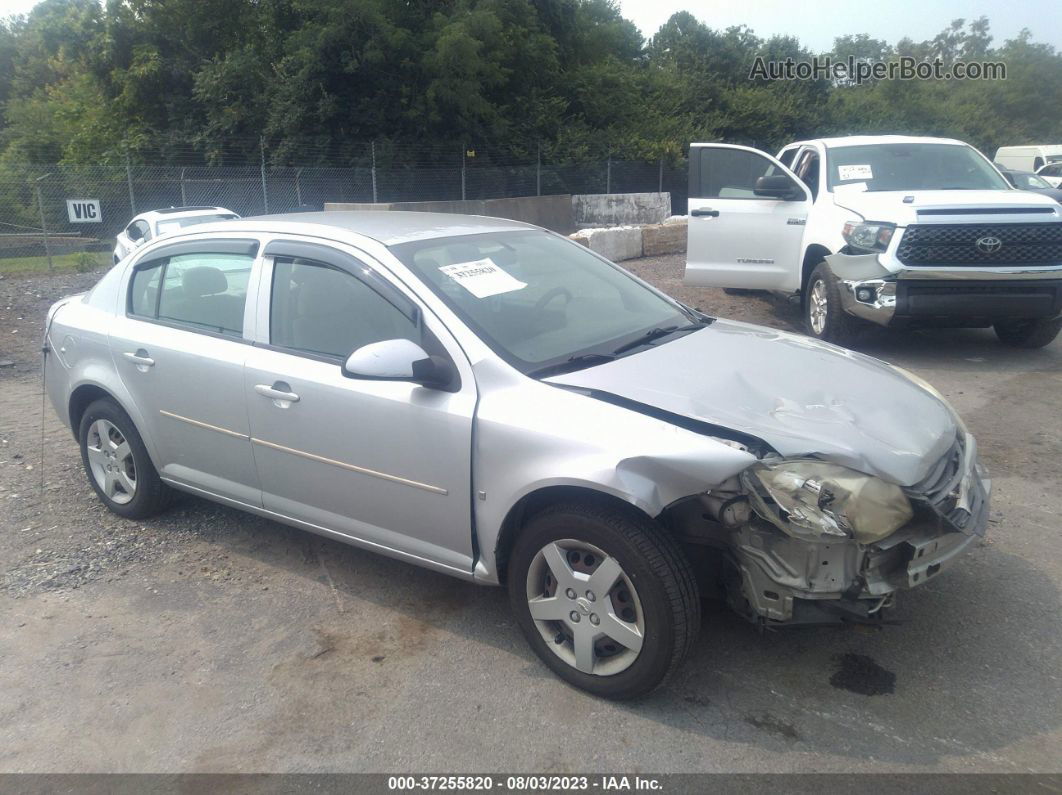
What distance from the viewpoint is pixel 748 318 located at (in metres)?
10.3

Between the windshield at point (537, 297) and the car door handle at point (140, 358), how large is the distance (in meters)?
1.58

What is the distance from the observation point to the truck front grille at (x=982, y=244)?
7621 millimetres

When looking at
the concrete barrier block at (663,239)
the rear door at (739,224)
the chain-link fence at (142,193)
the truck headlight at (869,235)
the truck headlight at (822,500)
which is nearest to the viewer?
the truck headlight at (822,500)

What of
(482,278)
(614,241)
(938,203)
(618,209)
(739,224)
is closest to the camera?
(482,278)

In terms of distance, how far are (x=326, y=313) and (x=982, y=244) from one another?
5990mm

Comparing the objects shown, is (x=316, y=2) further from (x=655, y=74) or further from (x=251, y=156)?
(x=655, y=74)

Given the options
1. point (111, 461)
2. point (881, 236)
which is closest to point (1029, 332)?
point (881, 236)

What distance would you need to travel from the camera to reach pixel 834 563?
3.02 meters

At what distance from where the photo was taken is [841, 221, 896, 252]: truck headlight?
25.6 ft

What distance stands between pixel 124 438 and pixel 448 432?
7.76ft

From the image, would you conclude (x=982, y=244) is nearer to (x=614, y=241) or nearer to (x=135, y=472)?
(x=135, y=472)

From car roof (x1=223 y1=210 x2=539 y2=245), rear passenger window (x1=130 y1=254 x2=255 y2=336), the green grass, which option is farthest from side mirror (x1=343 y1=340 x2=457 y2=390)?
the green grass

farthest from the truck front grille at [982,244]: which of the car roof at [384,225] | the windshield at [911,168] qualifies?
the car roof at [384,225]

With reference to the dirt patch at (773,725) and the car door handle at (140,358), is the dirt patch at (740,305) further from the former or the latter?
the dirt patch at (773,725)
